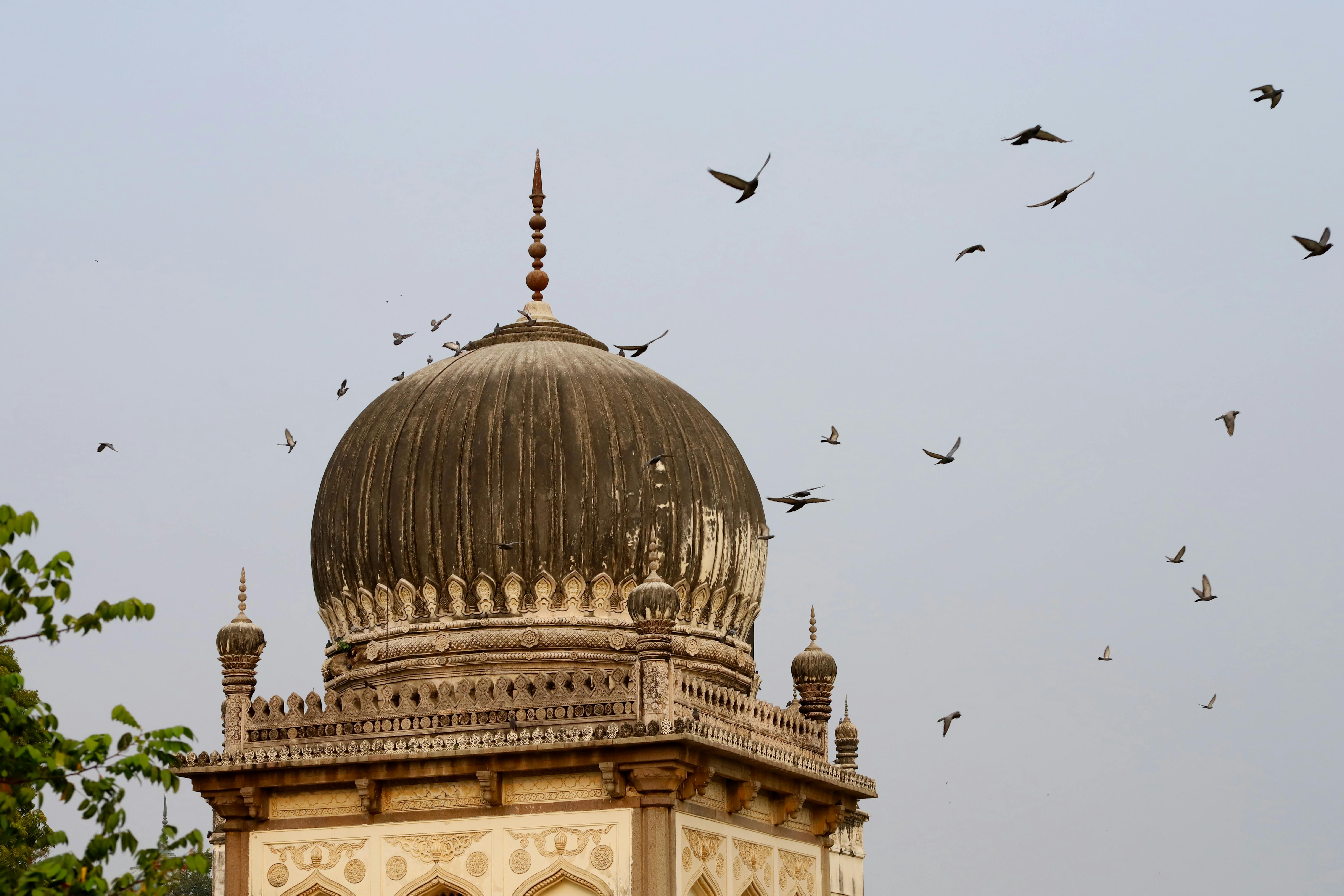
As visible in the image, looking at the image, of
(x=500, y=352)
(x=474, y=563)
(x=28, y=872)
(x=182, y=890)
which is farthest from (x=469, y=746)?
(x=182, y=890)

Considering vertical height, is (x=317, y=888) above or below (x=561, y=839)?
below

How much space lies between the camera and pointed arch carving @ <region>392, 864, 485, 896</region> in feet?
60.3

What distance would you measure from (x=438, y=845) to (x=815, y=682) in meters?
4.07

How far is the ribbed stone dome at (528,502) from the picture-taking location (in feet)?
64.0

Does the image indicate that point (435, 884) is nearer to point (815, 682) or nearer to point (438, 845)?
point (438, 845)

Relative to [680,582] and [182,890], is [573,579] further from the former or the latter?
[182,890]

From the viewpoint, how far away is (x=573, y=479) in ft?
64.5

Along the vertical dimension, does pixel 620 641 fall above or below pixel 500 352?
below

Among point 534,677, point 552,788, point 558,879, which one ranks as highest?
point 534,677

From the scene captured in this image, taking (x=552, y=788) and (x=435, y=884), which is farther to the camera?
(x=435, y=884)

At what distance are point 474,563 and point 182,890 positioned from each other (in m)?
41.2

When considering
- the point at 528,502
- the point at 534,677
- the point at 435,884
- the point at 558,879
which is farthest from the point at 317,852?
the point at 528,502

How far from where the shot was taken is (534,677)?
18.6 meters

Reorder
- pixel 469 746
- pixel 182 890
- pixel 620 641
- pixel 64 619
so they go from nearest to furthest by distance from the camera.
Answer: pixel 64 619
pixel 469 746
pixel 620 641
pixel 182 890
